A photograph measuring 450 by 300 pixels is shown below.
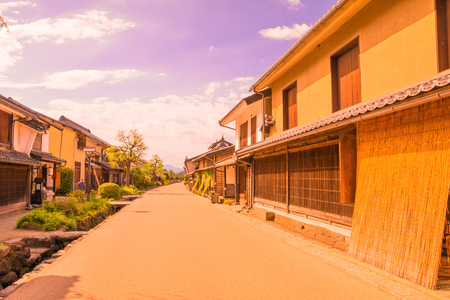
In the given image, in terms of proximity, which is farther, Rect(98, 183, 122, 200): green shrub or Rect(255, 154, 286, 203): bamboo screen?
Rect(98, 183, 122, 200): green shrub

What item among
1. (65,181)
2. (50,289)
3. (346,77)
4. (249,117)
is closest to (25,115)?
(249,117)

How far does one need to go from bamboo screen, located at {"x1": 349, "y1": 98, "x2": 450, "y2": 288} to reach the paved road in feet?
2.68

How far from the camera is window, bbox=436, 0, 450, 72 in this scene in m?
5.94

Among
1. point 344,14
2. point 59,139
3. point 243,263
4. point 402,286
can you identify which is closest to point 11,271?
point 243,263

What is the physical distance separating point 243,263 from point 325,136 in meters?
4.41

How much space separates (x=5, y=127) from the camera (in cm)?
1480

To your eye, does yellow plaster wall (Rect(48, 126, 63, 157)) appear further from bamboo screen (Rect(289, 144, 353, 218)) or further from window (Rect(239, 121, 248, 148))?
bamboo screen (Rect(289, 144, 353, 218))

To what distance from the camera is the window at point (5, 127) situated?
14483mm

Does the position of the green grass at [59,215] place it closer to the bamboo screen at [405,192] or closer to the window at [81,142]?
the bamboo screen at [405,192]

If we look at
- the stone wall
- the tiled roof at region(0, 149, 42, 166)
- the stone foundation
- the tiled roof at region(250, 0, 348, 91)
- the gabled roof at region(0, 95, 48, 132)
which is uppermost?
the tiled roof at region(250, 0, 348, 91)

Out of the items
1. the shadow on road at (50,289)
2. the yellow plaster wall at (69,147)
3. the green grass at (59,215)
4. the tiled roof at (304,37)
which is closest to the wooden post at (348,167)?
the tiled roof at (304,37)

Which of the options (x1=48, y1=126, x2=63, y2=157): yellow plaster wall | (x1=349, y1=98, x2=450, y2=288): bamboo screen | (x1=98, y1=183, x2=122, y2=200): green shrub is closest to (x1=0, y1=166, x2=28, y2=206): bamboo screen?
(x1=98, y1=183, x2=122, y2=200): green shrub

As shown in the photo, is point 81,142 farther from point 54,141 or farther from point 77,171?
point 54,141

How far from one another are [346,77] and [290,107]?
3.85m
